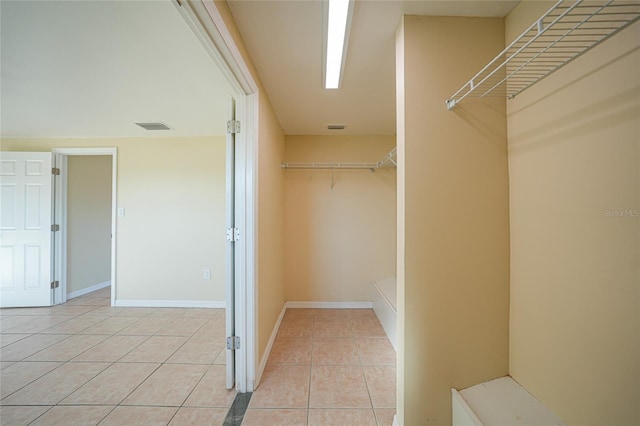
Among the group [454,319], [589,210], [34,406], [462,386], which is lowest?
[34,406]

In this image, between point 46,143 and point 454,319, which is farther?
point 46,143

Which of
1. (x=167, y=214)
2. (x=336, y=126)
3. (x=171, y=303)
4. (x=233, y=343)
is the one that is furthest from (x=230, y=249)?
(x=171, y=303)

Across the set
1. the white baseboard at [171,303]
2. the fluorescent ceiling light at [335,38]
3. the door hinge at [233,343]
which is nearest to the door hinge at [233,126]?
the fluorescent ceiling light at [335,38]

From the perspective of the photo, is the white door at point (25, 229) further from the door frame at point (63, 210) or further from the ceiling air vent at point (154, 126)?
the ceiling air vent at point (154, 126)

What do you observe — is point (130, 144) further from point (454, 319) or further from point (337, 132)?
point (454, 319)

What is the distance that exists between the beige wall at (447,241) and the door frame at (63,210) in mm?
3873

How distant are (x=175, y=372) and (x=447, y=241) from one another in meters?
2.24

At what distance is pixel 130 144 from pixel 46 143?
1.16m

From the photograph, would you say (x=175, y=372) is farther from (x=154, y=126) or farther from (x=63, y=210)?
(x=63, y=210)

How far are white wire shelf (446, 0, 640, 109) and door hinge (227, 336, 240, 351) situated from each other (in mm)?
1998

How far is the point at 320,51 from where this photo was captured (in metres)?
1.61

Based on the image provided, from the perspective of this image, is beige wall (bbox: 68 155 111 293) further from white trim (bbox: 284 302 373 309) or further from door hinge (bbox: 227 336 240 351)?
door hinge (bbox: 227 336 240 351)

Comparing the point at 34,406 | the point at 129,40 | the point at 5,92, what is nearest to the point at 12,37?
the point at 129,40

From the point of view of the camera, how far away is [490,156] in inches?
50.6
